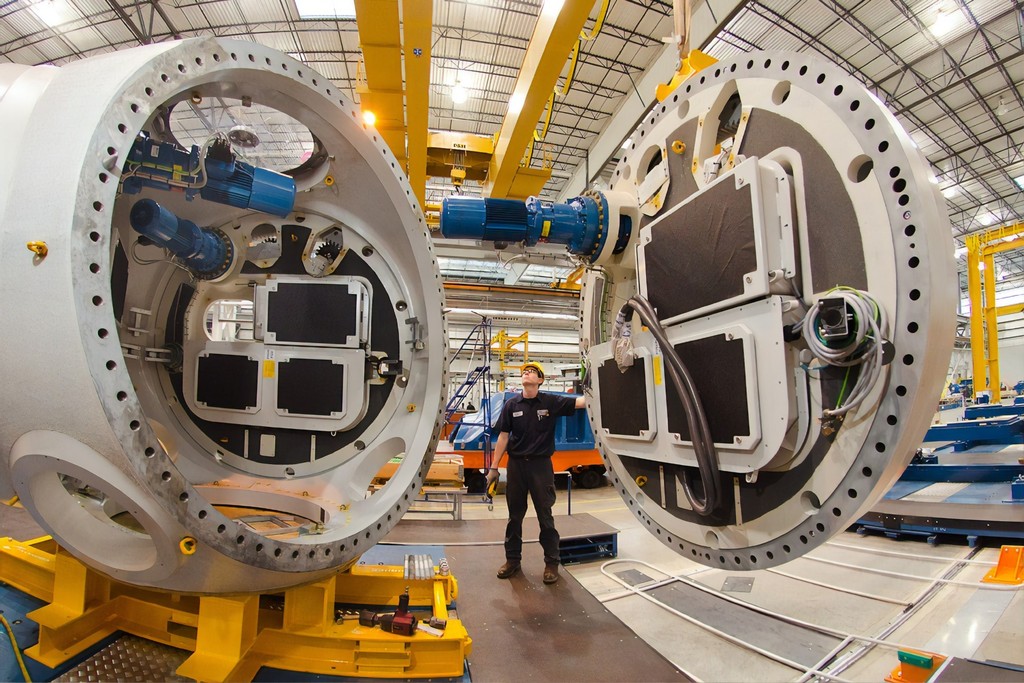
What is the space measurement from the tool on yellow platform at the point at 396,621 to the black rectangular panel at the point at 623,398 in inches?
50.1

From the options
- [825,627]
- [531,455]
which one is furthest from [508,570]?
[825,627]

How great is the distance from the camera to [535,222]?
2354mm

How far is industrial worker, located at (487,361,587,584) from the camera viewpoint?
3375mm

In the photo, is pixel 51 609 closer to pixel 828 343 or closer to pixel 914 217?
pixel 828 343

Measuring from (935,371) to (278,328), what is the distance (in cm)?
315

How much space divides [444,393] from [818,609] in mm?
3064

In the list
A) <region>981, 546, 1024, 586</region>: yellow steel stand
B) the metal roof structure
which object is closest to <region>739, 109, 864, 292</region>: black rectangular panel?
<region>981, 546, 1024, 586</region>: yellow steel stand

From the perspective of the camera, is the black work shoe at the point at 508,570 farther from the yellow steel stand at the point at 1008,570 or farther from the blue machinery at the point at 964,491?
the blue machinery at the point at 964,491

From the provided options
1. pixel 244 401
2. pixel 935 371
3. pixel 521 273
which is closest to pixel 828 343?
pixel 935 371

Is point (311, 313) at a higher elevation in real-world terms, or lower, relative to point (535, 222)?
lower

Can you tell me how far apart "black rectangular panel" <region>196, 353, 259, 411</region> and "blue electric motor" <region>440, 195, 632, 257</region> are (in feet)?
5.20

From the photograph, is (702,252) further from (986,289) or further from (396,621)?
(986,289)

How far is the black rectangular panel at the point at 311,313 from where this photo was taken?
2.83 metres

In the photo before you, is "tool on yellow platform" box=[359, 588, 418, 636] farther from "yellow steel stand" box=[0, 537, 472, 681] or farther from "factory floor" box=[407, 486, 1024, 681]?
"factory floor" box=[407, 486, 1024, 681]
